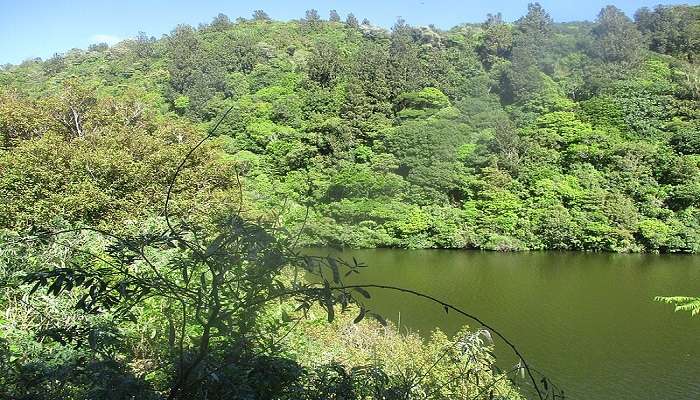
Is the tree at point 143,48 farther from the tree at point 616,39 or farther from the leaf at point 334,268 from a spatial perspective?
the leaf at point 334,268

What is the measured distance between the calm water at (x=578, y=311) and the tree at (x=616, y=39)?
1975 cm

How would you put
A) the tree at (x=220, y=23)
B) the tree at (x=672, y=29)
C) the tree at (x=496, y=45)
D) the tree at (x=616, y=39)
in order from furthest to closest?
the tree at (x=220, y=23) < the tree at (x=496, y=45) < the tree at (x=672, y=29) < the tree at (x=616, y=39)

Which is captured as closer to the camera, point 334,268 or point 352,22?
point 334,268

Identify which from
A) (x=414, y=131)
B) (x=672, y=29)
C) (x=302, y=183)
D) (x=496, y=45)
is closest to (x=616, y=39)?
(x=672, y=29)

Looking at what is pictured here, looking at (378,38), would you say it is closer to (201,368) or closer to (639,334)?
(639,334)

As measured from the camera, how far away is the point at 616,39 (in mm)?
35688

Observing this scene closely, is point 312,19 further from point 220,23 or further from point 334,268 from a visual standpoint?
point 334,268

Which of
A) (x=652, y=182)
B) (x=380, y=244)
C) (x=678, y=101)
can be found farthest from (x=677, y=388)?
(x=678, y=101)

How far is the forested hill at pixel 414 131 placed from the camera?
41.9ft

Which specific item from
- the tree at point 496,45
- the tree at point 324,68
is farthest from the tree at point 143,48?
the tree at point 496,45

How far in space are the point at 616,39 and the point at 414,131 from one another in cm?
2029

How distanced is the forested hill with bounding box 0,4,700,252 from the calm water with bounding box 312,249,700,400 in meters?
2.84

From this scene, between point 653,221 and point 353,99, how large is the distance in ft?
55.2

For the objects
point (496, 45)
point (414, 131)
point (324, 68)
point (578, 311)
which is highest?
point (496, 45)
